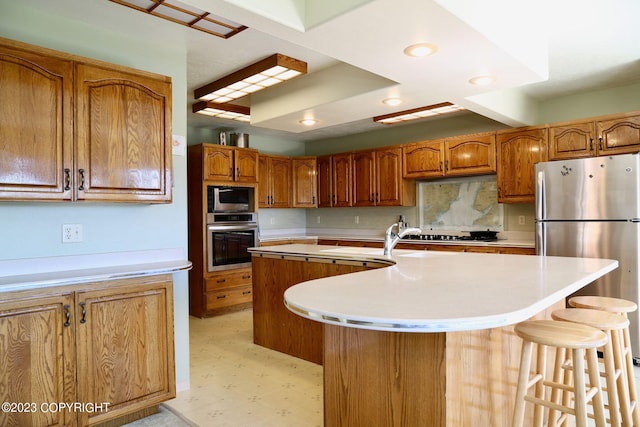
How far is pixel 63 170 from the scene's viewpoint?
2.15 meters

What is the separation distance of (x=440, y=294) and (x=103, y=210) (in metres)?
2.09

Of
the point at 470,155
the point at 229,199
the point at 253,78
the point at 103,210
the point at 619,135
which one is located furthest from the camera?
the point at 229,199

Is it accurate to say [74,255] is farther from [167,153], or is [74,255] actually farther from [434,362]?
[434,362]

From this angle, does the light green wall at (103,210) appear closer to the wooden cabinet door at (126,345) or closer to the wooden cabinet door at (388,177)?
the wooden cabinet door at (126,345)

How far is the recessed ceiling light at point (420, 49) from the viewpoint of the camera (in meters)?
2.28

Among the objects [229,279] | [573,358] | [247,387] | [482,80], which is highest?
[482,80]

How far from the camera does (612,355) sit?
186 cm

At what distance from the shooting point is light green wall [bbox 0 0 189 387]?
7.38 feet

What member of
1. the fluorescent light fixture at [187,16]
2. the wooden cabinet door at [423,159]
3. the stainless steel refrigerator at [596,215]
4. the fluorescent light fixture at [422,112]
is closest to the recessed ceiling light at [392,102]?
the fluorescent light fixture at [422,112]

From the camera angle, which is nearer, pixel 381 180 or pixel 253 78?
pixel 253 78

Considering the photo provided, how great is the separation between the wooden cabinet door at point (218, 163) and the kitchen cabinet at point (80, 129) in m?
2.45

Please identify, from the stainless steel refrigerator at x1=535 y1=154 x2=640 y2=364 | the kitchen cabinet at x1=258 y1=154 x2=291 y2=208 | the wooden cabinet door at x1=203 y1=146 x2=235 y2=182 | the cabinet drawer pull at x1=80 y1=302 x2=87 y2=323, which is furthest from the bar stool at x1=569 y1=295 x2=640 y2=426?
the kitchen cabinet at x1=258 y1=154 x2=291 y2=208

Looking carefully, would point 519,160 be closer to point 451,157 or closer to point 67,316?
point 451,157

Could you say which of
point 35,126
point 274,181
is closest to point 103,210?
point 35,126
